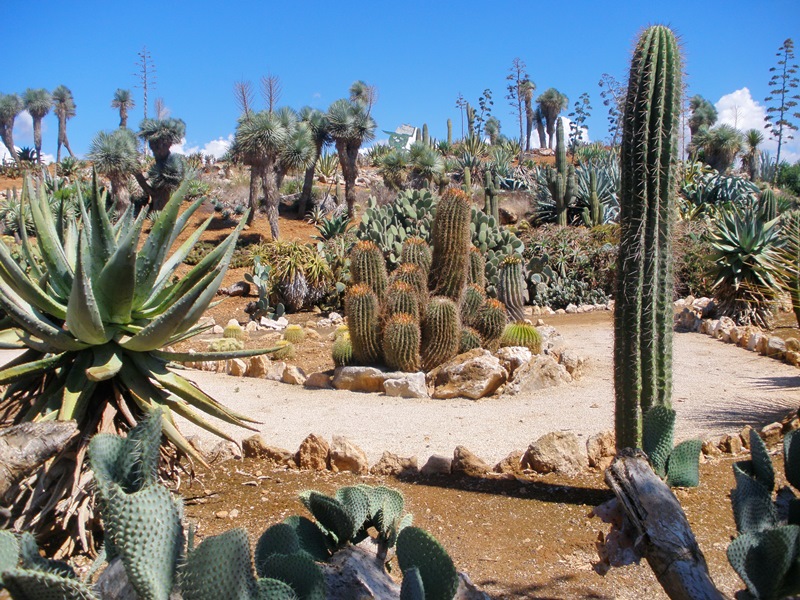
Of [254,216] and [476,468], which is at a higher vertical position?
[254,216]

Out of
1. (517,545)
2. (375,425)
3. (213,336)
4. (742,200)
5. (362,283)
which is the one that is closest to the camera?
(517,545)

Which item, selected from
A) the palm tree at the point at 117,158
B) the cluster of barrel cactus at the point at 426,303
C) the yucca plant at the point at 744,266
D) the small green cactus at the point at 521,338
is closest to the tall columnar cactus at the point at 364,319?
the cluster of barrel cactus at the point at 426,303

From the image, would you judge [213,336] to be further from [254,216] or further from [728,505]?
[254,216]

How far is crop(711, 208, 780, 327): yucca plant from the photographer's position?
9.95 meters

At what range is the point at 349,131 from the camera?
24.3 metres

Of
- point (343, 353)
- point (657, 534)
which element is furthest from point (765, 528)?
point (343, 353)

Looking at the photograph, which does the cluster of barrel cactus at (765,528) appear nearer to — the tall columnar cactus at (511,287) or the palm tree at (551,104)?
the tall columnar cactus at (511,287)

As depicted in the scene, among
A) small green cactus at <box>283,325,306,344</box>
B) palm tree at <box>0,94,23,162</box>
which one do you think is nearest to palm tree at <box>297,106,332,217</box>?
small green cactus at <box>283,325,306,344</box>

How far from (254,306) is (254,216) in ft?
37.5

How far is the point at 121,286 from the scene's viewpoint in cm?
320

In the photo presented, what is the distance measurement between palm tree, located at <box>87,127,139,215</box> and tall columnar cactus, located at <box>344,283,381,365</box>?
15.7 metres

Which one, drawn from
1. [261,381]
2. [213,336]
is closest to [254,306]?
[213,336]

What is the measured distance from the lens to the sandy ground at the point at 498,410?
5.62 meters

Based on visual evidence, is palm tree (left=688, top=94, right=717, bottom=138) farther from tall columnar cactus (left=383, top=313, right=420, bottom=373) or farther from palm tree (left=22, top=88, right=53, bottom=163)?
palm tree (left=22, top=88, right=53, bottom=163)
